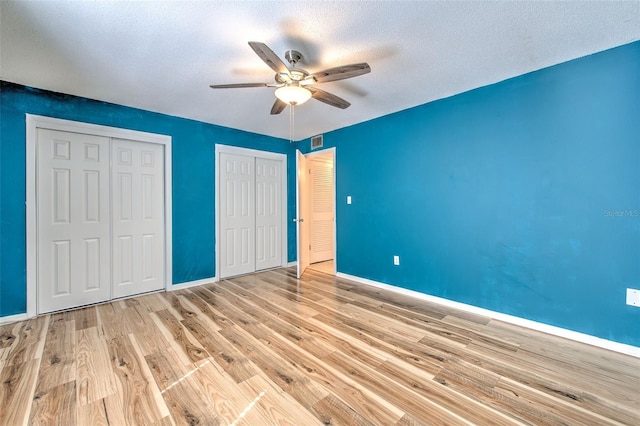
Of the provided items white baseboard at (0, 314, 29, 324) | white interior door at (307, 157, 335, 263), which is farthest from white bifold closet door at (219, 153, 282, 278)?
white baseboard at (0, 314, 29, 324)

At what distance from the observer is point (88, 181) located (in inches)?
118

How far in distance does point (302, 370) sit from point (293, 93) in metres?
2.04

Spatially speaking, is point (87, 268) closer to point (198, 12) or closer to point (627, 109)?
point (198, 12)

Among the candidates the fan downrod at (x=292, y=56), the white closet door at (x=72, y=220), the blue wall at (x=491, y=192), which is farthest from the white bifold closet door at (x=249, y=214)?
the fan downrod at (x=292, y=56)

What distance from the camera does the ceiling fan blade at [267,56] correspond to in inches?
63.9

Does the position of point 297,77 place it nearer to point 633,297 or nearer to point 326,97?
point 326,97

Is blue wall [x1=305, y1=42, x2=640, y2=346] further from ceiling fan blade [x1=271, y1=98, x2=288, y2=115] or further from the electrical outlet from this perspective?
ceiling fan blade [x1=271, y1=98, x2=288, y2=115]

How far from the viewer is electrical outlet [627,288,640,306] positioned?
1.99 meters

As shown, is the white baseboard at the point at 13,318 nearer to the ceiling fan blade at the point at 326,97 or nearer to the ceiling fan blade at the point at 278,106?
the ceiling fan blade at the point at 278,106

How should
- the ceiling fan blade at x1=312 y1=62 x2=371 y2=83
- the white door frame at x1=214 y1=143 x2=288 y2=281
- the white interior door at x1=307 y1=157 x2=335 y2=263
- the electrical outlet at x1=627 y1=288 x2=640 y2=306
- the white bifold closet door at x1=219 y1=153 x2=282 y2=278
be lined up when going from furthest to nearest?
the white interior door at x1=307 y1=157 x2=335 y2=263, the white bifold closet door at x1=219 y1=153 x2=282 y2=278, the white door frame at x1=214 y1=143 x2=288 y2=281, the electrical outlet at x1=627 y1=288 x2=640 y2=306, the ceiling fan blade at x1=312 y1=62 x2=371 y2=83

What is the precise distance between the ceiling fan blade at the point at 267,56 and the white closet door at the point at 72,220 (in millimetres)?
2545

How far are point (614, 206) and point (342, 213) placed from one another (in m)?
2.90

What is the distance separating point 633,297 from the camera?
2008 mm

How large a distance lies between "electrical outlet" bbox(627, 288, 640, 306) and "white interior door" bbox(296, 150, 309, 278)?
336 cm
